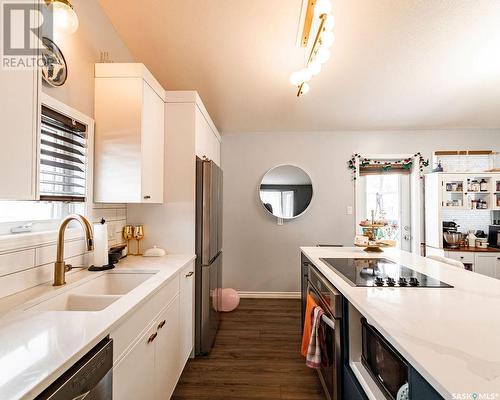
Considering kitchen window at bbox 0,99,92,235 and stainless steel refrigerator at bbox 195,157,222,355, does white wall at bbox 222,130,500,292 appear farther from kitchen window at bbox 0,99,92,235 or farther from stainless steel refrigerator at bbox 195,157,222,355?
kitchen window at bbox 0,99,92,235

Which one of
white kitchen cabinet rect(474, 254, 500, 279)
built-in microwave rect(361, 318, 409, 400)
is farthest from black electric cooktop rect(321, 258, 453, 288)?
white kitchen cabinet rect(474, 254, 500, 279)

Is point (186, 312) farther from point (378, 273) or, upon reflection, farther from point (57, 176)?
point (378, 273)

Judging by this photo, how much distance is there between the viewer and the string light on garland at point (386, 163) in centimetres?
367

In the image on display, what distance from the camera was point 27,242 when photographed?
1.22 m

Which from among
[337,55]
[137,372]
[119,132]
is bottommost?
[137,372]

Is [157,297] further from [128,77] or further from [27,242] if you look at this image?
[128,77]

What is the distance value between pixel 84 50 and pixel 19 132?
1176mm

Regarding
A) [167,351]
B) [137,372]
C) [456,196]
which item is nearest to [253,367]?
[167,351]

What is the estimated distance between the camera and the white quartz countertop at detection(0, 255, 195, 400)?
0.59 meters

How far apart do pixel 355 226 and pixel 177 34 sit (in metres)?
3.25

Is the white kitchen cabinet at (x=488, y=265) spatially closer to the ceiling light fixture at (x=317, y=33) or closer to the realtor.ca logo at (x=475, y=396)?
the ceiling light fixture at (x=317, y=33)

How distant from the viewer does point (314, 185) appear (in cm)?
373

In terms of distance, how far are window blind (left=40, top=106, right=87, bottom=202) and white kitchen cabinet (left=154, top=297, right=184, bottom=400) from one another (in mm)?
937

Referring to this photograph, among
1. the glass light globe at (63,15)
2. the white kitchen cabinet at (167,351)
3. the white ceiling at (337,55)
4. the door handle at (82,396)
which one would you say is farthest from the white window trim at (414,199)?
the door handle at (82,396)
